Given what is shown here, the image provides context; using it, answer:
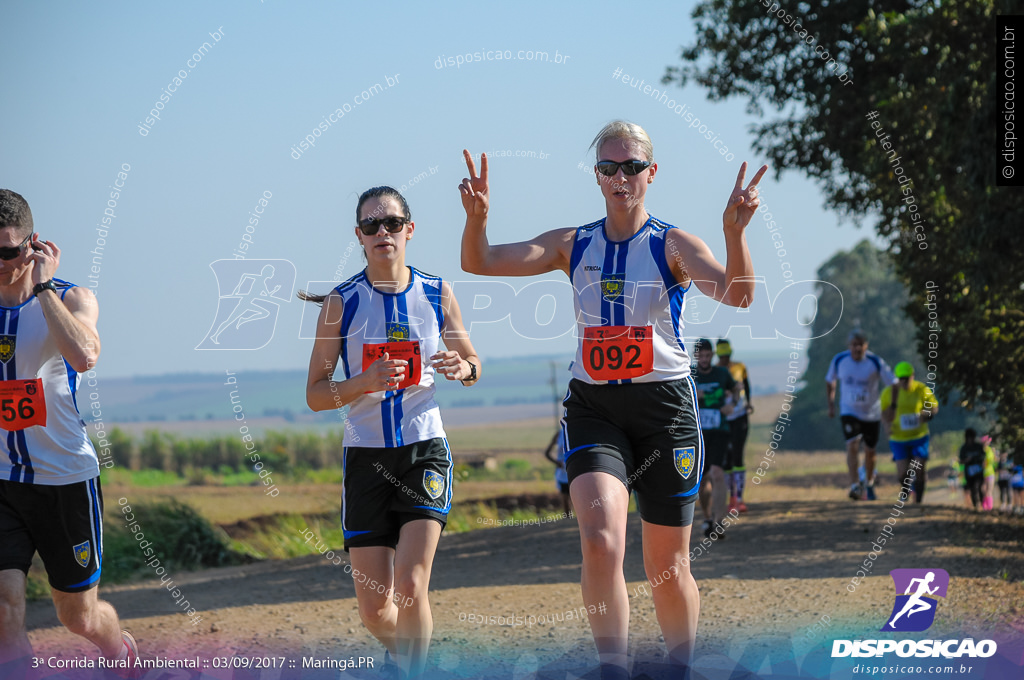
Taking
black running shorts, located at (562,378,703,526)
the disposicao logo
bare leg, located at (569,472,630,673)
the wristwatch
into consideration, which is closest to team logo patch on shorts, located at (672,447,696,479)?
black running shorts, located at (562,378,703,526)

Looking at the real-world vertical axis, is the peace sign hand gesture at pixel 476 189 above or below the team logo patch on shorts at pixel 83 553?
above

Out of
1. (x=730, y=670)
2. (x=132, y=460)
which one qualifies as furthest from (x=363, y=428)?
(x=132, y=460)

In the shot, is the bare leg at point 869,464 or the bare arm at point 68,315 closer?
the bare arm at point 68,315

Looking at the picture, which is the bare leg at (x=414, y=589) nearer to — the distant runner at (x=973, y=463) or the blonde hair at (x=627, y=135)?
the blonde hair at (x=627, y=135)

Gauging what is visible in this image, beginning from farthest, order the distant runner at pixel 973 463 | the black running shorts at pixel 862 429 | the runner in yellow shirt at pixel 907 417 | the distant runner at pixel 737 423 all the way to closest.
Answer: the distant runner at pixel 973 463 → the black running shorts at pixel 862 429 → the runner in yellow shirt at pixel 907 417 → the distant runner at pixel 737 423

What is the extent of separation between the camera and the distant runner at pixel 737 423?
10648 mm

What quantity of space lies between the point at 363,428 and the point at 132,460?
1722 centimetres

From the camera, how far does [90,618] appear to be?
14.2ft

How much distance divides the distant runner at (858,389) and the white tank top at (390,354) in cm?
849

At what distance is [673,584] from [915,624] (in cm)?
261

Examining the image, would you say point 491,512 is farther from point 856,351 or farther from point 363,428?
point 363,428

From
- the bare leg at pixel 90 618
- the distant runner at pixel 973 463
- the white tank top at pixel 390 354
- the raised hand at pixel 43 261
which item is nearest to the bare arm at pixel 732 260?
the white tank top at pixel 390 354

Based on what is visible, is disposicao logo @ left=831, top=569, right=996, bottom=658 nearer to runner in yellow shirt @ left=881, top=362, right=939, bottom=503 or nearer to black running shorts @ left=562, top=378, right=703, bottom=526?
black running shorts @ left=562, top=378, right=703, bottom=526

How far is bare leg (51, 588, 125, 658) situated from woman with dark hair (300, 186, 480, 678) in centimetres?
118
